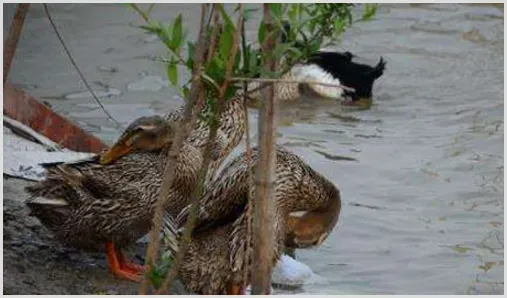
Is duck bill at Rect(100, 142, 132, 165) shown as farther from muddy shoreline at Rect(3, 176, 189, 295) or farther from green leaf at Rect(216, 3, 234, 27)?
green leaf at Rect(216, 3, 234, 27)

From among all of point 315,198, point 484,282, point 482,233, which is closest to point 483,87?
point 482,233

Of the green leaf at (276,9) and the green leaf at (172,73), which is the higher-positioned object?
the green leaf at (276,9)

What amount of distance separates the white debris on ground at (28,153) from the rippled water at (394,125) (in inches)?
56.3

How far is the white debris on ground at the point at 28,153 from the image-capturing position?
6664mm

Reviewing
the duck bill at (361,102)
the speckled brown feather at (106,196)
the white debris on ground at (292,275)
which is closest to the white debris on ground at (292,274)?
the white debris on ground at (292,275)

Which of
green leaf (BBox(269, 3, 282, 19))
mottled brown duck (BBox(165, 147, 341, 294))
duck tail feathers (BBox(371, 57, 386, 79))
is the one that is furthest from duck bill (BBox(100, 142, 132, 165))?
duck tail feathers (BBox(371, 57, 386, 79))

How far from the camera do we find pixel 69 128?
24.4ft

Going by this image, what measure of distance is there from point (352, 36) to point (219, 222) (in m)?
6.88

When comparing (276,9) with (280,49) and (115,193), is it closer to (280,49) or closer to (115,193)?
(280,49)

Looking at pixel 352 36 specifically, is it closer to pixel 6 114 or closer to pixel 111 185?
pixel 6 114

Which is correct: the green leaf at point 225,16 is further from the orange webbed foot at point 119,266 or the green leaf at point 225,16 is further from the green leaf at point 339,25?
the orange webbed foot at point 119,266

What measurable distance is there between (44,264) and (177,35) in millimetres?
2669

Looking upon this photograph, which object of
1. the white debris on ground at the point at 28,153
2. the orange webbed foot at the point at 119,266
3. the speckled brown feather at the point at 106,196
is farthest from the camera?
the white debris on ground at the point at 28,153

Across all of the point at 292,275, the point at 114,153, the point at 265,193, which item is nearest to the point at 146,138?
Answer: the point at 114,153
